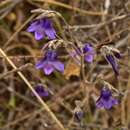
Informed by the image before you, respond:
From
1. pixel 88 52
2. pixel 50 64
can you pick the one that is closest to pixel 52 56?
pixel 50 64

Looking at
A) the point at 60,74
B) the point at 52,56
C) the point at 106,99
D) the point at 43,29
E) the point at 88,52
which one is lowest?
the point at 60,74

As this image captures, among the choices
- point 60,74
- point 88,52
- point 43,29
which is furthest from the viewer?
point 60,74

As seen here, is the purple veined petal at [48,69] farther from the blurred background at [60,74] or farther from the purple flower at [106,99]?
the blurred background at [60,74]

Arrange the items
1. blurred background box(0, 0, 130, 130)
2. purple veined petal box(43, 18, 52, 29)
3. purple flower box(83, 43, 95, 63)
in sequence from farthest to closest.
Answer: blurred background box(0, 0, 130, 130) → purple flower box(83, 43, 95, 63) → purple veined petal box(43, 18, 52, 29)

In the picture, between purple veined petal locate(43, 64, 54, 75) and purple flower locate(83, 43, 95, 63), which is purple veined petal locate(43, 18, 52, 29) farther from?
purple flower locate(83, 43, 95, 63)

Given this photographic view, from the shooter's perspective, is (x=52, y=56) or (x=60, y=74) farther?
(x=60, y=74)

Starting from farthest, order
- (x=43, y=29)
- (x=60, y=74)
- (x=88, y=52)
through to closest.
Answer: (x=60, y=74) < (x=88, y=52) < (x=43, y=29)

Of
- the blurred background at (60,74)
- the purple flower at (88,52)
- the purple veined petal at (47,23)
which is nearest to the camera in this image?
the purple veined petal at (47,23)

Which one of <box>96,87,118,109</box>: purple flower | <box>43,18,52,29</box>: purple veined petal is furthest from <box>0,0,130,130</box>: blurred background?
<box>43,18,52,29</box>: purple veined petal

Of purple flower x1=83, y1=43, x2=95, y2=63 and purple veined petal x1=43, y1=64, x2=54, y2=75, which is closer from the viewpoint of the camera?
purple veined petal x1=43, y1=64, x2=54, y2=75

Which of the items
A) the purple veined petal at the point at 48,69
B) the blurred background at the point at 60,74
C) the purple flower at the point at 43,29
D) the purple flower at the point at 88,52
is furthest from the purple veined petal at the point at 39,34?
the blurred background at the point at 60,74

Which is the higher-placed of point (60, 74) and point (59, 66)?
point (59, 66)

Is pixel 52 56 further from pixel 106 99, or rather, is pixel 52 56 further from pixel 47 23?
pixel 106 99
